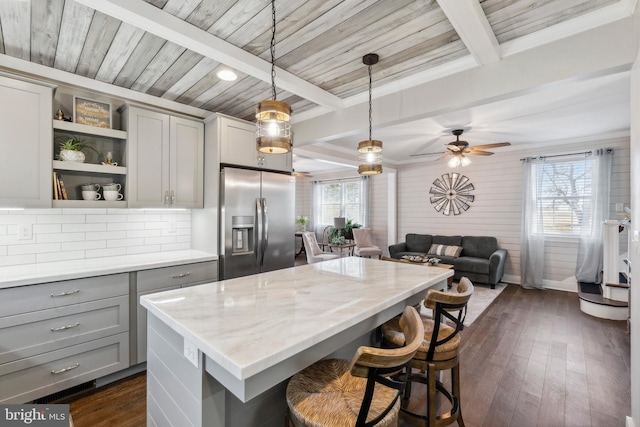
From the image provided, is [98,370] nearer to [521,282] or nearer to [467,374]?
[467,374]

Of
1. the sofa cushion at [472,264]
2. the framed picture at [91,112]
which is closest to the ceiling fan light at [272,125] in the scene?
the framed picture at [91,112]

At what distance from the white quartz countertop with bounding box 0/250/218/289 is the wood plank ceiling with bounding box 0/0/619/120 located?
5.31 ft

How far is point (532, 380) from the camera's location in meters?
2.40

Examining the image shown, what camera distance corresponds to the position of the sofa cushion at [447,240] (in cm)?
609

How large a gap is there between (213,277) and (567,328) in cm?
408

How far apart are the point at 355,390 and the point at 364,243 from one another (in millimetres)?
6177

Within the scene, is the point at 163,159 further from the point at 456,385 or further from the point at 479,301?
the point at 479,301

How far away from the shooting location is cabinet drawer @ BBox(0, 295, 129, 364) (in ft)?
6.26

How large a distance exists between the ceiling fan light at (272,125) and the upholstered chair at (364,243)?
5534mm

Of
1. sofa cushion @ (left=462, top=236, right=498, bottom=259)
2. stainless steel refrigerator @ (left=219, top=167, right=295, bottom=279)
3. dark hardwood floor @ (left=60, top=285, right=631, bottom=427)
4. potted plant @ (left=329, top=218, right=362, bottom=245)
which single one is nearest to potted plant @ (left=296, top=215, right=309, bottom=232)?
potted plant @ (left=329, top=218, right=362, bottom=245)

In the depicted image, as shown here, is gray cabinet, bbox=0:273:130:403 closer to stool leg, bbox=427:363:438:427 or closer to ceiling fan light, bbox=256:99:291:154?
ceiling fan light, bbox=256:99:291:154

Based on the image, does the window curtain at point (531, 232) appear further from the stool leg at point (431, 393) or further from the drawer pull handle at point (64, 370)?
the drawer pull handle at point (64, 370)

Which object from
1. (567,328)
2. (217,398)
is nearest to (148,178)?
(217,398)

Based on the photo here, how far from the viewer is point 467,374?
2.49 meters
